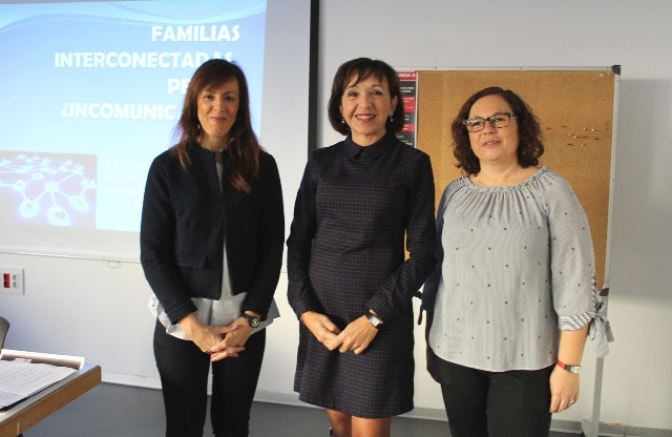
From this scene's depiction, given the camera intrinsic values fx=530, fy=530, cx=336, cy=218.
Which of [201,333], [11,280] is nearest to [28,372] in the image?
[201,333]

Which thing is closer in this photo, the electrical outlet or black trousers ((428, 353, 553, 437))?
black trousers ((428, 353, 553, 437))

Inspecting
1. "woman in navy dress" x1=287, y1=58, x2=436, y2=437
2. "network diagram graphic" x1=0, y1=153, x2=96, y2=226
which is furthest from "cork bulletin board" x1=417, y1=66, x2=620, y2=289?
"network diagram graphic" x1=0, y1=153, x2=96, y2=226

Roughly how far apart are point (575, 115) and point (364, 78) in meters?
1.47

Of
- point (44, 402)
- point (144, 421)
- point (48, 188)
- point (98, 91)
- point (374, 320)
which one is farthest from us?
point (48, 188)

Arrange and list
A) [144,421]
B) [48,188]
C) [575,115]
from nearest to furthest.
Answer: [575,115]
[144,421]
[48,188]

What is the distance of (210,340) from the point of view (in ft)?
4.88

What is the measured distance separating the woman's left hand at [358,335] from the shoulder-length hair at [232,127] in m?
0.50

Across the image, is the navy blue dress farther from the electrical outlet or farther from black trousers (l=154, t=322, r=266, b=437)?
the electrical outlet

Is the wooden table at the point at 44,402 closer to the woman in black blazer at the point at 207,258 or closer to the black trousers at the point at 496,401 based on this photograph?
the woman in black blazer at the point at 207,258

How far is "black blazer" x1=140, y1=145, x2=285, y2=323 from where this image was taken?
149 cm

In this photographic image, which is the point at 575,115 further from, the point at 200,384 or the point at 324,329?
the point at 200,384

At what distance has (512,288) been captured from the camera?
4.41ft

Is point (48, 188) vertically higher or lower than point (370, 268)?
higher

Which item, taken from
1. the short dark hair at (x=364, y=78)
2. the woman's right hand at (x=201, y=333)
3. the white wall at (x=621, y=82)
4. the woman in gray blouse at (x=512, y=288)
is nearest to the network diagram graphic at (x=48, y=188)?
the white wall at (x=621, y=82)
